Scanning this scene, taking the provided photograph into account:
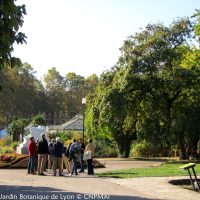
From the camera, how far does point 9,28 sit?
960 centimetres

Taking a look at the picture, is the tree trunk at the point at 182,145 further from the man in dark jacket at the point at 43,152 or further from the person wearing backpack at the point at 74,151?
the man in dark jacket at the point at 43,152

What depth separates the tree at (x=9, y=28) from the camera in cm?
940

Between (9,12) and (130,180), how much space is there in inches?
392

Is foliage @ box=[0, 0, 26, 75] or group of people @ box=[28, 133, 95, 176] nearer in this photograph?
foliage @ box=[0, 0, 26, 75]

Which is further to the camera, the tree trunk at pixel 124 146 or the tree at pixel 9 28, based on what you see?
the tree trunk at pixel 124 146

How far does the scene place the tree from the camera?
370 inches

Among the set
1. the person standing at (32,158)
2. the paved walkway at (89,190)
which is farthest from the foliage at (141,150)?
the paved walkway at (89,190)

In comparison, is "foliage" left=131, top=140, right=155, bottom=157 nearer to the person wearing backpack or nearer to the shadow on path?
the person wearing backpack

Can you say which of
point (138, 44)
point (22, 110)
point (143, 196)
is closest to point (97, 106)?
point (138, 44)

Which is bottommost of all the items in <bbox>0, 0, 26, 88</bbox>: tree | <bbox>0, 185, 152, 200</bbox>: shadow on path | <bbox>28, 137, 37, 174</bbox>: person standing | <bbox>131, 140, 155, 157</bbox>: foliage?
<bbox>0, 185, 152, 200</bbox>: shadow on path

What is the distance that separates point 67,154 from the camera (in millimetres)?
22125

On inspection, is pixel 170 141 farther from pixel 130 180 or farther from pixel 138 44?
pixel 130 180

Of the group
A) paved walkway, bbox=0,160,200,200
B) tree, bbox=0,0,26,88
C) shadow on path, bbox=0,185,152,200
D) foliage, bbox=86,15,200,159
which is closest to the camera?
tree, bbox=0,0,26,88

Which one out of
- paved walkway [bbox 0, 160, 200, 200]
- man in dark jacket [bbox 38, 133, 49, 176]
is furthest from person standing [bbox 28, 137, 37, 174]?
paved walkway [bbox 0, 160, 200, 200]
